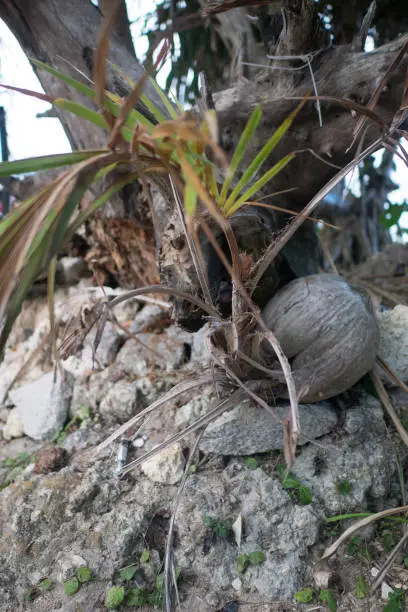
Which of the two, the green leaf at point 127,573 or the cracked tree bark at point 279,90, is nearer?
the green leaf at point 127,573

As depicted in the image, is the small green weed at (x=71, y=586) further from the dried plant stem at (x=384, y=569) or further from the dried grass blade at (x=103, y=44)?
the dried grass blade at (x=103, y=44)

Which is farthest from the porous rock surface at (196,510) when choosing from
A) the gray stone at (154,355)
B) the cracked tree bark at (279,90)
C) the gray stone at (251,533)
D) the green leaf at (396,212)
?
the green leaf at (396,212)

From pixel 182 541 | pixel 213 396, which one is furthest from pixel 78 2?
pixel 182 541

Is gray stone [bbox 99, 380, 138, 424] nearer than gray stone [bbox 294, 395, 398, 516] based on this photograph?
No

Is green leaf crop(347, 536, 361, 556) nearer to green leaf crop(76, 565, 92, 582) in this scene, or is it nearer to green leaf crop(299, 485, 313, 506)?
green leaf crop(299, 485, 313, 506)

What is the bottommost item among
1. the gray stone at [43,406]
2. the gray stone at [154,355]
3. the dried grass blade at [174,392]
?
the gray stone at [43,406]

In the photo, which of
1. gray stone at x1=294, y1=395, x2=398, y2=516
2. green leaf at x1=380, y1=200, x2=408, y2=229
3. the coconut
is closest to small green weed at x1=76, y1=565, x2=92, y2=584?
gray stone at x1=294, y1=395, x2=398, y2=516

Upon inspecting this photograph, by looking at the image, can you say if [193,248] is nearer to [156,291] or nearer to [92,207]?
[156,291]

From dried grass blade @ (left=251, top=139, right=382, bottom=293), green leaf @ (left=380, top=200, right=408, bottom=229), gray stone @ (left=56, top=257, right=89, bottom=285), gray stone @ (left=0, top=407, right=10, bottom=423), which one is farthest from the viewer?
gray stone @ (left=56, top=257, right=89, bottom=285)
